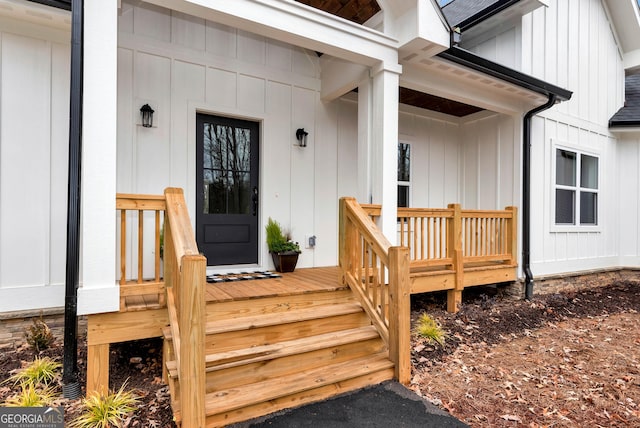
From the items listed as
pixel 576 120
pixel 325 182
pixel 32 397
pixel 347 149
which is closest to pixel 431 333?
pixel 325 182

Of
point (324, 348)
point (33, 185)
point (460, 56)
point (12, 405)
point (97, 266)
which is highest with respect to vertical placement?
point (460, 56)

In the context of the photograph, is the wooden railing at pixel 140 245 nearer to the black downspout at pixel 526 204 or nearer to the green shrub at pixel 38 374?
the green shrub at pixel 38 374

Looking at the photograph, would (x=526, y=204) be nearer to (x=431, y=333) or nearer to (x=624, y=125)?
(x=431, y=333)

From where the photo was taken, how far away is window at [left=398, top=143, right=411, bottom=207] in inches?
240

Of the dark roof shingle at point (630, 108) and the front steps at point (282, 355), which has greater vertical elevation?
the dark roof shingle at point (630, 108)

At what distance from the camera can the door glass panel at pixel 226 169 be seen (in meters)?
4.52

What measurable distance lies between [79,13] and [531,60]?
6181mm

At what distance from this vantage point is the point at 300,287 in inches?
140

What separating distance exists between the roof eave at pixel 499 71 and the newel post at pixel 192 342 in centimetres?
367

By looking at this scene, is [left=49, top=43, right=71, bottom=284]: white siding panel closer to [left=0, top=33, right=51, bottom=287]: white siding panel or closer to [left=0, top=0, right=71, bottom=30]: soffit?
[left=0, top=33, right=51, bottom=287]: white siding panel

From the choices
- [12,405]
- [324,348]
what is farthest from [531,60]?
[12,405]

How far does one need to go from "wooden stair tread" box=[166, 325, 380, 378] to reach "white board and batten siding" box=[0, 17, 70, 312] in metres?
1.83

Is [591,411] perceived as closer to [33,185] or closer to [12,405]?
[12,405]

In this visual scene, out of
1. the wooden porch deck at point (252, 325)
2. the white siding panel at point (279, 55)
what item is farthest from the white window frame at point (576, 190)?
the white siding panel at point (279, 55)
